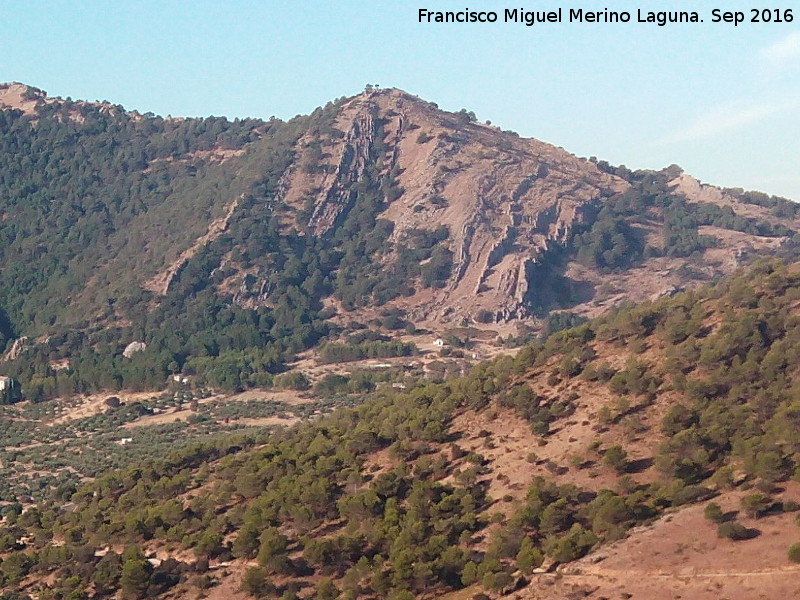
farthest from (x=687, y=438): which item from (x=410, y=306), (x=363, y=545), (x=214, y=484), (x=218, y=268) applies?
(x=218, y=268)

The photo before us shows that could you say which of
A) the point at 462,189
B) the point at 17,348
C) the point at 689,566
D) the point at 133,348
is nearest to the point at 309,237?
the point at 462,189

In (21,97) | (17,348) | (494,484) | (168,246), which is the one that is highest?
(21,97)

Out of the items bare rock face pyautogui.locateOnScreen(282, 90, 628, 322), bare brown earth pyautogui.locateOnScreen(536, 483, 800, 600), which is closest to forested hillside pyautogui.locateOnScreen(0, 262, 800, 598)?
bare brown earth pyautogui.locateOnScreen(536, 483, 800, 600)

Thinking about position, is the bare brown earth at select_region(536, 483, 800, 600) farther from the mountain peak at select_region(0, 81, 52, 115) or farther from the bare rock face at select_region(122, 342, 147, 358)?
the mountain peak at select_region(0, 81, 52, 115)

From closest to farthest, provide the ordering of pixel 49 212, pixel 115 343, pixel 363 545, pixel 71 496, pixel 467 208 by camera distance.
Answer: pixel 363 545, pixel 71 496, pixel 115 343, pixel 467 208, pixel 49 212

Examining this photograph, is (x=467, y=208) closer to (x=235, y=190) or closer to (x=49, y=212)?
(x=235, y=190)

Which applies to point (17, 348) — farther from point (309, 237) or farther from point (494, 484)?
point (494, 484)

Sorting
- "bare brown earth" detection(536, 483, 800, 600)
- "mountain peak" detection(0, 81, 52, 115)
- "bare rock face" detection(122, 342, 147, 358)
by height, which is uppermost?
"mountain peak" detection(0, 81, 52, 115)
